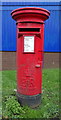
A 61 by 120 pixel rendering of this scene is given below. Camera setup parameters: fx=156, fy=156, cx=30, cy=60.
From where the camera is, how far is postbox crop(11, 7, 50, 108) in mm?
2992

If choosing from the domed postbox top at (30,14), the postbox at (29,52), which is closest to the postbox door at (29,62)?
the postbox at (29,52)

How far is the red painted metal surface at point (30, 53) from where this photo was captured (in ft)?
9.77

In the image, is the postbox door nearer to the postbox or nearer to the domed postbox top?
Result: the postbox

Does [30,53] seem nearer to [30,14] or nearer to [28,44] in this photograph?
[28,44]

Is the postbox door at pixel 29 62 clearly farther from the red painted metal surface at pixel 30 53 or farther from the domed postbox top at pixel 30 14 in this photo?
the domed postbox top at pixel 30 14

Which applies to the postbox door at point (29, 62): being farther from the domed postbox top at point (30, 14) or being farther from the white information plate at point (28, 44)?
the domed postbox top at point (30, 14)

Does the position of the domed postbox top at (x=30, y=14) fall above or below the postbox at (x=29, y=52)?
above

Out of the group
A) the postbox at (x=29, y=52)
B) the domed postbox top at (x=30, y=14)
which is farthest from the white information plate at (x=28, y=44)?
the domed postbox top at (x=30, y=14)

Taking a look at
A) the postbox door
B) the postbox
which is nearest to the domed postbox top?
the postbox

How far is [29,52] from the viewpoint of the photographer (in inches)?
122

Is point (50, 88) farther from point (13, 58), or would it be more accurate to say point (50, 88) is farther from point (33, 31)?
point (13, 58)

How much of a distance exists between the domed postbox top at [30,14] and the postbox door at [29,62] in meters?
0.32

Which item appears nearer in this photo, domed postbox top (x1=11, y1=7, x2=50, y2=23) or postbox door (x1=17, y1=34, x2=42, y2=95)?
domed postbox top (x1=11, y1=7, x2=50, y2=23)

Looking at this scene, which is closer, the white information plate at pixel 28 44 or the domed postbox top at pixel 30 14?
the domed postbox top at pixel 30 14
